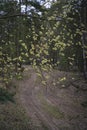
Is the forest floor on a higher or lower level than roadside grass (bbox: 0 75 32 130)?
lower

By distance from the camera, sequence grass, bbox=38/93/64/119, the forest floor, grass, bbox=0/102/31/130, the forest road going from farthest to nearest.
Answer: grass, bbox=38/93/64/119
the forest floor
the forest road
grass, bbox=0/102/31/130

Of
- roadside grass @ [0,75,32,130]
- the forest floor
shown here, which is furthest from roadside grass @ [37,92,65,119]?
roadside grass @ [0,75,32,130]

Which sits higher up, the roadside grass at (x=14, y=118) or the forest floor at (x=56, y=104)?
the roadside grass at (x=14, y=118)

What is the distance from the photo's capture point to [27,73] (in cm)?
3322

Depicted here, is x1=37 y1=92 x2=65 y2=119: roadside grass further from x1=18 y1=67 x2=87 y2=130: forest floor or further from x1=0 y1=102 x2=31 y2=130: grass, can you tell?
x1=0 y1=102 x2=31 y2=130: grass

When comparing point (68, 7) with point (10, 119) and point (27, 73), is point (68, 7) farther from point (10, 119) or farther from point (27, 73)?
point (27, 73)

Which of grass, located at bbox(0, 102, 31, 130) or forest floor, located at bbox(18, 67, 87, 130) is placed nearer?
grass, located at bbox(0, 102, 31, 130)

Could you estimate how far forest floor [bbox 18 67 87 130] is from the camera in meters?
16.3

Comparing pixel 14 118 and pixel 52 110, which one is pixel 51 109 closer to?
pixel 52 110

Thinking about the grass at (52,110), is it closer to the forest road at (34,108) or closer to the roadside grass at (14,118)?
the forest road at (34,108)

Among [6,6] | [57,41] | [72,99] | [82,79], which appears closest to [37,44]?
[57,41]

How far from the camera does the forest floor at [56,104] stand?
1633cm

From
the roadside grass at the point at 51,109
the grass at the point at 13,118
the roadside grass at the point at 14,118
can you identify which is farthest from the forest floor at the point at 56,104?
the grass at the point at 13,118

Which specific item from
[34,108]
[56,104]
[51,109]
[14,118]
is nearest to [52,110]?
[51,109]
